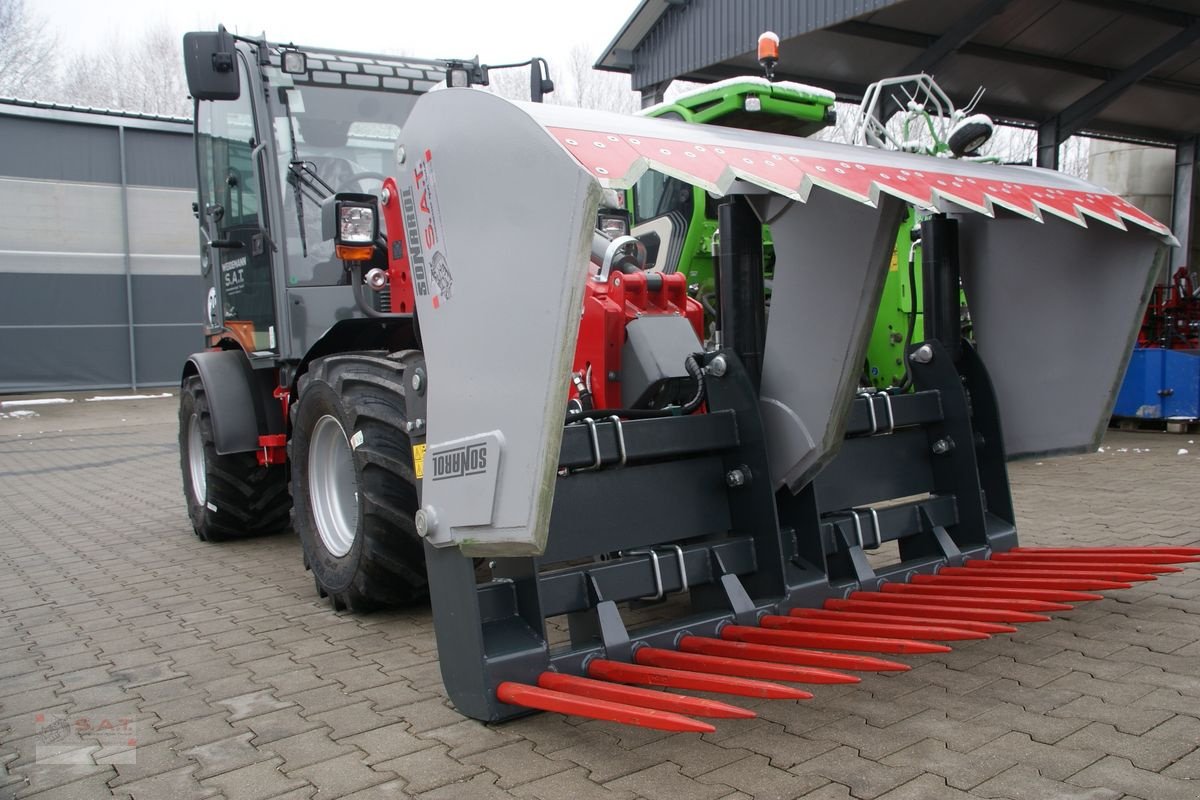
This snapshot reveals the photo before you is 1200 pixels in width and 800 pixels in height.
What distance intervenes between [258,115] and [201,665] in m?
2.69

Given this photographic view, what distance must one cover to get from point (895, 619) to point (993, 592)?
1.56 feet

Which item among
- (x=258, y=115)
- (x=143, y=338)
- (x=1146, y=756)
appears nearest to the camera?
(x=1146, y=756)

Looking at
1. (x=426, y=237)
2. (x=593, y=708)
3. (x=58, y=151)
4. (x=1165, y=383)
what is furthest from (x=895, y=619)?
(x=58, y=151)

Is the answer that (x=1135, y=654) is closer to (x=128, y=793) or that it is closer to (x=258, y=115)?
(x=128, y=793)

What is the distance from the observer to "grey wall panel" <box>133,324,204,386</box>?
1939cm

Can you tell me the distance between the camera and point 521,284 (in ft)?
8.73

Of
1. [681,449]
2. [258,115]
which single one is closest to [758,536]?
[681,449]

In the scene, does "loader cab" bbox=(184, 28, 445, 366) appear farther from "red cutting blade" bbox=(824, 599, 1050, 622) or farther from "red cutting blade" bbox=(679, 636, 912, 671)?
"red cutting blade" bbox=(824, 599, 1050, 622)

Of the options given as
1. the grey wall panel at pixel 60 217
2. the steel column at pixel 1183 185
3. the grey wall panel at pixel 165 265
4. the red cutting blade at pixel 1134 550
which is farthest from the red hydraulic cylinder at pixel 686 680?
the grey wall panel at pixel 60 217

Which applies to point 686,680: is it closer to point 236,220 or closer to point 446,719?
point 446,719

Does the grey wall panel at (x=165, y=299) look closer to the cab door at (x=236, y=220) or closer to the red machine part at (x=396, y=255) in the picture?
the cab door at (x=236, y=220)

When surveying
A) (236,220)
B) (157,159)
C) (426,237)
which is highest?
(157,159)

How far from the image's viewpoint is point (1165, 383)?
400 inches

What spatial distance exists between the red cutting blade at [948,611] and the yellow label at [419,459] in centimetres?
150
